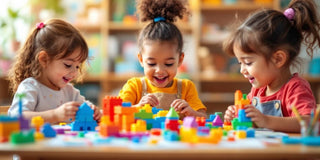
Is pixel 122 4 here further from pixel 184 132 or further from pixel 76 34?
pixel 184 132

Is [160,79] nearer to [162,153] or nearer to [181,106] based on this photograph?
[181,106]

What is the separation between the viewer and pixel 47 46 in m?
1.76

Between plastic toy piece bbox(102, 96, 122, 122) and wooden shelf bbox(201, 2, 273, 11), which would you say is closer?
plastic toy piece bbox(102, 96, 122, 122)

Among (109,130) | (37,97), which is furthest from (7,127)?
(37,97)

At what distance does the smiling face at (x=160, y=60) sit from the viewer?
Result: 1.83 metres

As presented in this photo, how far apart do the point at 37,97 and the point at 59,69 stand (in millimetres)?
166

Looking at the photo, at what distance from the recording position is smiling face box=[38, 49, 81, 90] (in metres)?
1.76

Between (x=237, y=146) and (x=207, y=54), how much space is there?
133 inches

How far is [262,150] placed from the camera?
2.98ft

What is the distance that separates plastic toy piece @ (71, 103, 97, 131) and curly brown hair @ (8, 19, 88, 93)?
0.49 metres

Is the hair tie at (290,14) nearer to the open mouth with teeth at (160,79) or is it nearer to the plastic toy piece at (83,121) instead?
the open mouth with teeth at (160,79)

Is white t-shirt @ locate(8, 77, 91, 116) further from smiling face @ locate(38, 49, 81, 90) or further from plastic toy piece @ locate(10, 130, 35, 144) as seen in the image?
plastic toy piece @ locate(10, 130, 35, 144)

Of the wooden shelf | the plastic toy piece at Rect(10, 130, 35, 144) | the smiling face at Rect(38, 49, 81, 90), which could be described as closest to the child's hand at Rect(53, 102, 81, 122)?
the plastic toy piece at Rect(10, 130, 35, 144)

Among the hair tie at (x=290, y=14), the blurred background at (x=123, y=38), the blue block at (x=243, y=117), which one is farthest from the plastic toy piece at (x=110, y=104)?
the blurred background at (x=123, y=38)
